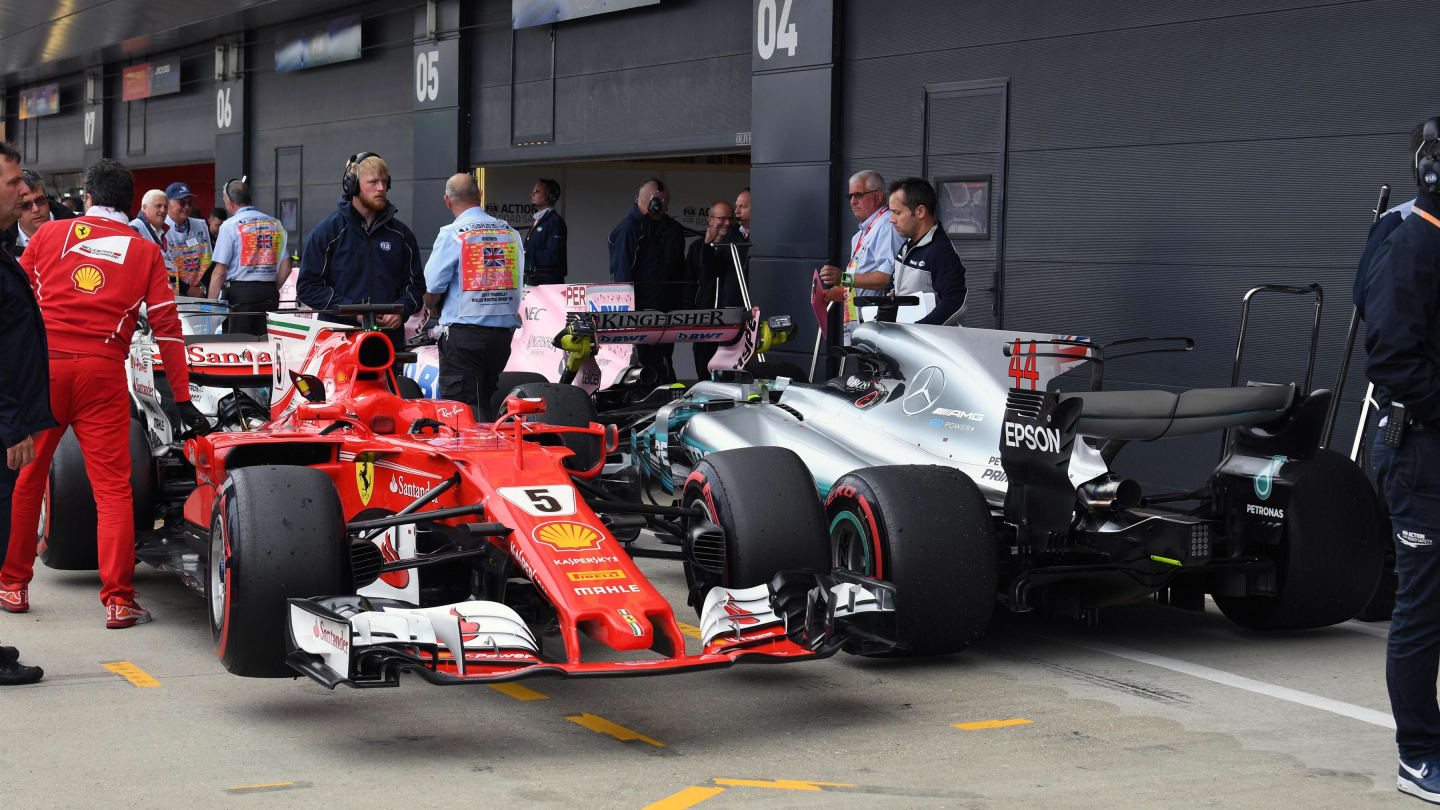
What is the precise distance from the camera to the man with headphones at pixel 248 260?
13.9m

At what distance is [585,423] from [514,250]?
1.27m

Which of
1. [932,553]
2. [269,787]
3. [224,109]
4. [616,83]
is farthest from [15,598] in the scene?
[224,109]

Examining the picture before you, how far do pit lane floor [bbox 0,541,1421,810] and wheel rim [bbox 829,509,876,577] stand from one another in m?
0.38

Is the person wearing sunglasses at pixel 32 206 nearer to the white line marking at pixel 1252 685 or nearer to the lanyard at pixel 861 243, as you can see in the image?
the lanyard at pixel 861 243

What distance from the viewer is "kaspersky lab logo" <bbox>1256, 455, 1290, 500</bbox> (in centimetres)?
640

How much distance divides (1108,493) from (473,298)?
459 centimetres

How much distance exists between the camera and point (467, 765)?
484cm

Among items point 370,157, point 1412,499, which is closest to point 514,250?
point 370,157

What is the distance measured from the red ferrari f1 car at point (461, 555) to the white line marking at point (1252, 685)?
1.43 meters

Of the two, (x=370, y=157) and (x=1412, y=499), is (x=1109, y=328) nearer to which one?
(x=370, y=157)

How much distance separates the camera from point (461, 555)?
5.45 metres

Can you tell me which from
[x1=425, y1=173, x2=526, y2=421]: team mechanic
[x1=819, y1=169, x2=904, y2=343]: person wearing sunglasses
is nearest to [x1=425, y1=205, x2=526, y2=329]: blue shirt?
[x1=425, y1=173, x2=526, y2=421]: team mechanic

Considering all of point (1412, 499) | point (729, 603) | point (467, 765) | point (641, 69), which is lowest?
point (467, 765)

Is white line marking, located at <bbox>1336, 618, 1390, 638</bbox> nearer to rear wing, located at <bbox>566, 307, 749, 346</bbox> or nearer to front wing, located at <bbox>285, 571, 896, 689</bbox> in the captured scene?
front wing, located at <bbox>285, 571, 896, 689</bbox>
